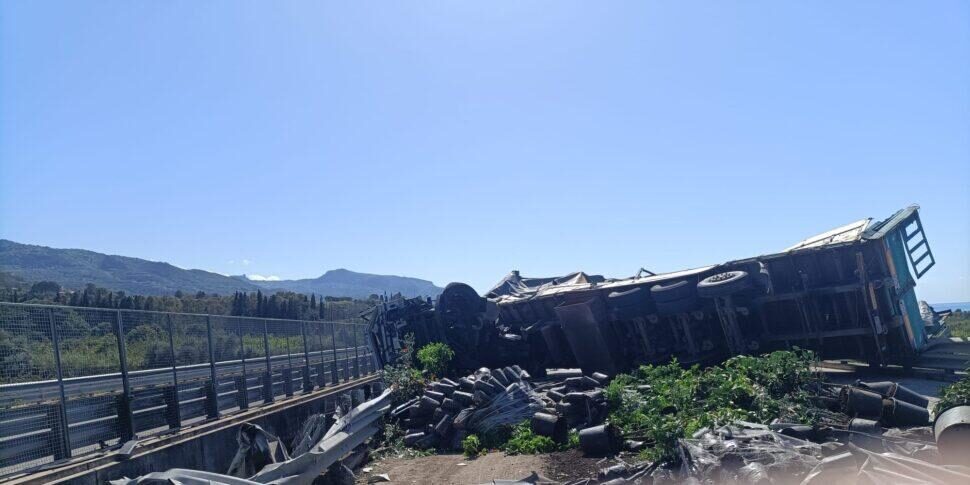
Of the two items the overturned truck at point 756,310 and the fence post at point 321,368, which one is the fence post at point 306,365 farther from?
the overturned truck at point 756,310

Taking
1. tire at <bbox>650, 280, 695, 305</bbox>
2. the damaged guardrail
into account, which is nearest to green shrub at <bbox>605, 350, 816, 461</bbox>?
tire at <bbox>650, 280, 695, 305</bbox>

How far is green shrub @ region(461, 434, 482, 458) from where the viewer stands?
11.5 metres

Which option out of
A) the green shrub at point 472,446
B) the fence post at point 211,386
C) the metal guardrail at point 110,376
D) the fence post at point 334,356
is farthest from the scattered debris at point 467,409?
the fence post at point 334,356

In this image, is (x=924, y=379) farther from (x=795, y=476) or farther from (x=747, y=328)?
(x=795, y=476)

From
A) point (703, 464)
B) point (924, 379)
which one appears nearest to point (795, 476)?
point (703, 464)

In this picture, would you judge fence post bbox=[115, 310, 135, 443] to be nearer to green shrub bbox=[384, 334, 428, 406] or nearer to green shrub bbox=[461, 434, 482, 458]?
green shrub bbox=[461, 434, 482, 458]

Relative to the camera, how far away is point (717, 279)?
13.9 metres

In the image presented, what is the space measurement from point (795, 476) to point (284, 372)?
11599 mm

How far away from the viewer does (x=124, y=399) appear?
8.39 metres

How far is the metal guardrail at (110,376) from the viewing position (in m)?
6.93

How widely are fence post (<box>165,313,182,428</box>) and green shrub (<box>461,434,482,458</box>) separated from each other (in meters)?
4.89

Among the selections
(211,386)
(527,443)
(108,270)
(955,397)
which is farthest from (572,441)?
(108,270)

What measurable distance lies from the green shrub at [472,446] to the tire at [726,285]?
5.89 m

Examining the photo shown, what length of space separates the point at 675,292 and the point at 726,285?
1.25 metres
